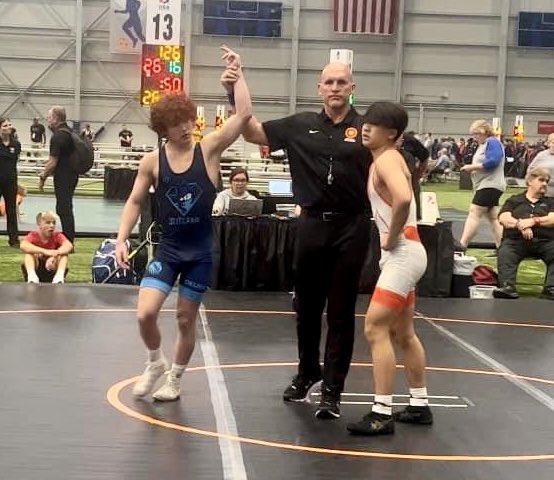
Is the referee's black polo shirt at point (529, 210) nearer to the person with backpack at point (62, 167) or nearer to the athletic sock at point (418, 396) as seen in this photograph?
the person with backpack at point (62, 167)

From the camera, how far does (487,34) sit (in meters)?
33.8

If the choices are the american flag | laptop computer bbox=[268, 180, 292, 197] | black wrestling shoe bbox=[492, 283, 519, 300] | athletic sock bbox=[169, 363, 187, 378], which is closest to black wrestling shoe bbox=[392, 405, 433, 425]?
athletic sock bbox=[169, 363, 187, 378]

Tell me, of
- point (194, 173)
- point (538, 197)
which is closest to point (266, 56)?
point (538, 197)

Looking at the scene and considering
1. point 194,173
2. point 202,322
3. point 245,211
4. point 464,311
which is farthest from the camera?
point 245,211

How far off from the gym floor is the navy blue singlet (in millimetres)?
715

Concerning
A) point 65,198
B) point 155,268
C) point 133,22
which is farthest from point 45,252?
point 133,22

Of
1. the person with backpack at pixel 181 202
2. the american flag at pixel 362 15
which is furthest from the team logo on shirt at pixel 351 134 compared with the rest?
the american flag at pixel 362 15

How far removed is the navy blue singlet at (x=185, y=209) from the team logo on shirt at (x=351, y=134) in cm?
64

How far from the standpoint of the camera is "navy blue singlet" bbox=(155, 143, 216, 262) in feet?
15.5

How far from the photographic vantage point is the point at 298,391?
16.5 ft

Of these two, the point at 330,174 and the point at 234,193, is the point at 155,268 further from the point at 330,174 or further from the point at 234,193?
the point at 234,193

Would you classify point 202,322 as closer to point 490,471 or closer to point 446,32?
point 490,471

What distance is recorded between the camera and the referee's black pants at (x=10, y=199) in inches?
455

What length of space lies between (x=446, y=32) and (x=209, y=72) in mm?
7624
